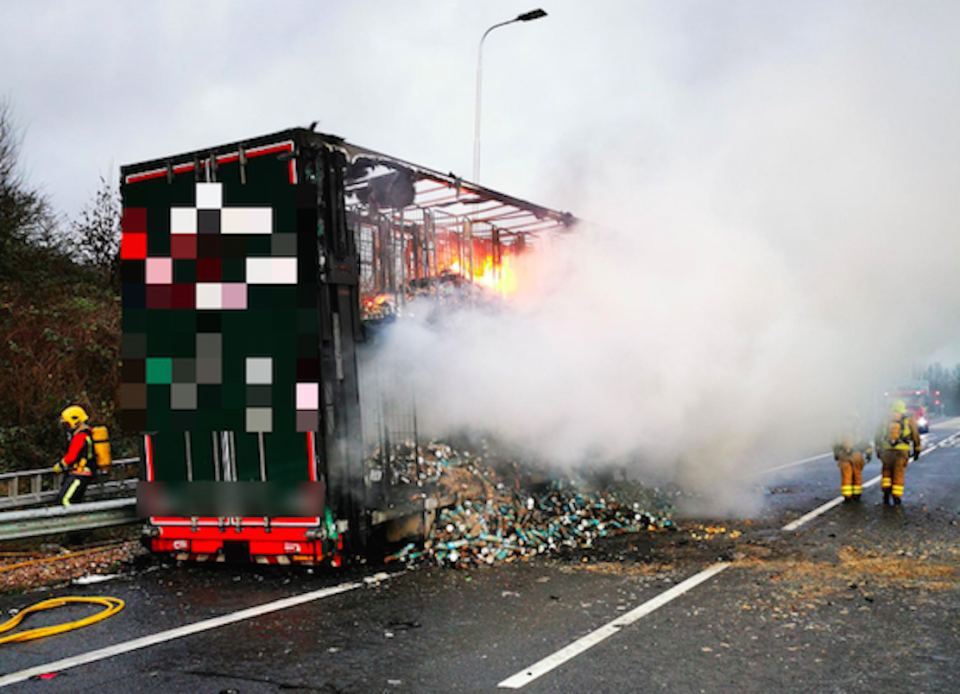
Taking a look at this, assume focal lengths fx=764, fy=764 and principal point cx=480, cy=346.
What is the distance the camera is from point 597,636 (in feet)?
16.2

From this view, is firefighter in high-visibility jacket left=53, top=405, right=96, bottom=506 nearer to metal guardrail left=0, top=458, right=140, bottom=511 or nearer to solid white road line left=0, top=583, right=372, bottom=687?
metal guardrail left=0, top=458, right=140, bottom=511

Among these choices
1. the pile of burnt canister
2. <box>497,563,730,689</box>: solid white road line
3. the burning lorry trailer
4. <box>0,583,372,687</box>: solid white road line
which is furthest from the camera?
the pile of burnt canister

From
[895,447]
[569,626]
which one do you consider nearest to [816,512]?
[895,447]

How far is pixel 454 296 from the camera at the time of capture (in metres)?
9.45

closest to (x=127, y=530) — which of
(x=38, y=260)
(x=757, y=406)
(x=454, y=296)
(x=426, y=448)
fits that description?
(x=426, y=448)

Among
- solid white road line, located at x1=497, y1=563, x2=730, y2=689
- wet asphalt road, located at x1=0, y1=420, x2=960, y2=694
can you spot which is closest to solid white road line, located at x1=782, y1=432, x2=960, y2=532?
wet asphalt road, located at x1=0, y1=420, x2=960, y2=694

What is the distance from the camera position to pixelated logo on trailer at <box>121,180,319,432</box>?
6719 mm

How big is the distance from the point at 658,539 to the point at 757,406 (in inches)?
172

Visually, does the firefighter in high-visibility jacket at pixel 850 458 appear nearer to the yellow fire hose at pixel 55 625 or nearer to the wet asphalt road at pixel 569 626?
the wet asphalt road at pixel 569 626

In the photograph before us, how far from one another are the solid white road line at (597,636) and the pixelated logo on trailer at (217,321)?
2969mm

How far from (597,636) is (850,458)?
24.6 feet

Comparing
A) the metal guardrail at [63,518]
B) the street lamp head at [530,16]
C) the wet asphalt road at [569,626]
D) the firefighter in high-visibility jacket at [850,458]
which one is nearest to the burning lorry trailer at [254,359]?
the metal guardrail at [63,518]

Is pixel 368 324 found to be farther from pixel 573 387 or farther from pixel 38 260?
pixel 38 260

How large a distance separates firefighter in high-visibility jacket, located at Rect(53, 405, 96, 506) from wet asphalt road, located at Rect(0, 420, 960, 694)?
92.3 inches
